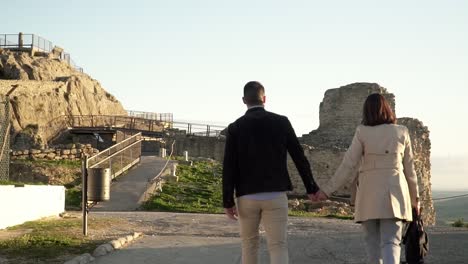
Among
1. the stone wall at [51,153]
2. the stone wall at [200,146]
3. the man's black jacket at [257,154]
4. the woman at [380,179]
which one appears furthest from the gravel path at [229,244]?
the stone wall at [200,146]

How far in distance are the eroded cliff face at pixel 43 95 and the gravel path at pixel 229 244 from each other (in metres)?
26.8

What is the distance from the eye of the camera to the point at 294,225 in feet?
49.7

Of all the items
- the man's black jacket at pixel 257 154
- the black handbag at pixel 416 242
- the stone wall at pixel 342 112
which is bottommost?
the black handbag at pixel 416 242

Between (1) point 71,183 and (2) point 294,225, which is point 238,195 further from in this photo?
(1) point 71,183

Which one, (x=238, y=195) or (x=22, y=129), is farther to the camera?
(x=22, y=129)

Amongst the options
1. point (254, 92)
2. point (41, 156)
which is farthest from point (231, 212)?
point (41, 156)

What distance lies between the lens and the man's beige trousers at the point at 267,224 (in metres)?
6.03

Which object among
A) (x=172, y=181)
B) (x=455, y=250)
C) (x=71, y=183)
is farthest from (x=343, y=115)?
(x=455, y=250)

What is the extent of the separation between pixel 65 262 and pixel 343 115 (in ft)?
108

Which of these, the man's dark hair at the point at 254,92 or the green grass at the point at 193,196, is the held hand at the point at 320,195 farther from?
the green grass at the point at 193,196

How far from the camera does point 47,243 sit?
9.99 meters

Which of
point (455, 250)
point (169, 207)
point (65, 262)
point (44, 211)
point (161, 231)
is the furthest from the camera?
point (169, 207)

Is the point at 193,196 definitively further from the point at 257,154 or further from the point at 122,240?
the point at 257,154

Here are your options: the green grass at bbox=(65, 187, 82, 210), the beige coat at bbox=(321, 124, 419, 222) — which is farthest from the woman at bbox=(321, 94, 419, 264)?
the green grass at bbox=(65, 187, 82, 210)
